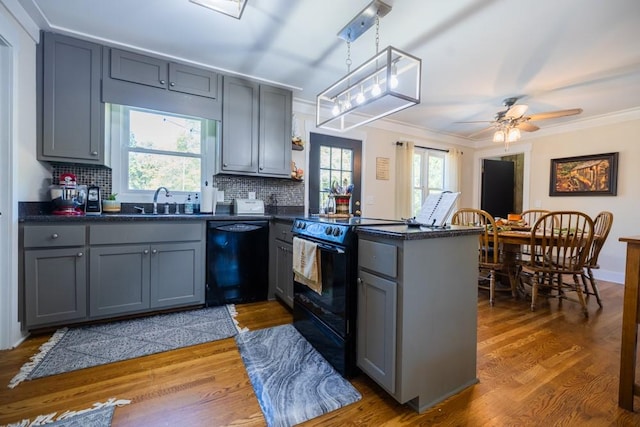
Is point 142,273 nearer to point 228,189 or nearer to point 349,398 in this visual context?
point 228,189

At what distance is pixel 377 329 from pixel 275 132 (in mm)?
2482

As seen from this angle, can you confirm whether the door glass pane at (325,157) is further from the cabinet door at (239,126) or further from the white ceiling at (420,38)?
the cabinet door at (239,126)

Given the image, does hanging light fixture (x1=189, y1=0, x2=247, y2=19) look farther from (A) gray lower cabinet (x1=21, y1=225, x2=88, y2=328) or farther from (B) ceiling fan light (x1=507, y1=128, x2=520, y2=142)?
(B) ceiling fan light (x1=507, y1=128, x2=520, y2=142)

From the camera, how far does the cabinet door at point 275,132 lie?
3.11 metres

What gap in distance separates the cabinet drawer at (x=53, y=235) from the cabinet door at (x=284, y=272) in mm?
1565

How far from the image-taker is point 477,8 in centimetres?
189

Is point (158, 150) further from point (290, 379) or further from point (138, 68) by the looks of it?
point (290, 379)

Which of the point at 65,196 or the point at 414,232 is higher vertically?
the point at 65,196

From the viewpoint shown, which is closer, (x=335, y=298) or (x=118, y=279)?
(x=335, y=298)

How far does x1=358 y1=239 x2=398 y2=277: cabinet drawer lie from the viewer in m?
1.31

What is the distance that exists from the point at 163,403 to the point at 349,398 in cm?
95

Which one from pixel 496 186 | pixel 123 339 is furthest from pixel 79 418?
pixel 496 186

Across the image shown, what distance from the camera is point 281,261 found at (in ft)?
8.79

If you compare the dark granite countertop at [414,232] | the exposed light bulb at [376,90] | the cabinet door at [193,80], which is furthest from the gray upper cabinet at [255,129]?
the dark granite countertop at [414,232]
